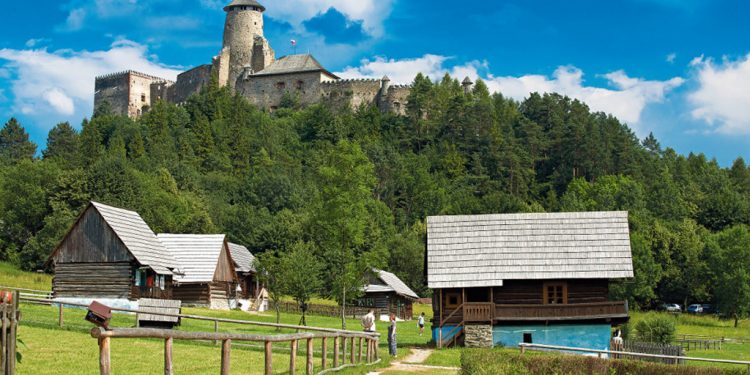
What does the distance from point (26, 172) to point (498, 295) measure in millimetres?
58560

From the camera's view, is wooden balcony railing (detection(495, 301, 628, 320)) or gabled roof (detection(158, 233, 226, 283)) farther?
gabled roof (detection(158, 233, 226, 283))

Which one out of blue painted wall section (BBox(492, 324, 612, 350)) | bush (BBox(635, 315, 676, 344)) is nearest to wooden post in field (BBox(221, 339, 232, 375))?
blue painted wall section (BBox(492, 324, 612, 350))

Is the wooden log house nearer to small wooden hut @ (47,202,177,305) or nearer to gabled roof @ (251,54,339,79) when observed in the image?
Result: small wooden hut @ (47,202,177,305)

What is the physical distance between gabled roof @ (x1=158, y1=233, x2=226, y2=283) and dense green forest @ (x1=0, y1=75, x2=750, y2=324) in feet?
47.6

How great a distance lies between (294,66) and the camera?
130 meters

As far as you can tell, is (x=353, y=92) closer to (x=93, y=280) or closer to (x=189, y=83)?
(x=189, y=83)

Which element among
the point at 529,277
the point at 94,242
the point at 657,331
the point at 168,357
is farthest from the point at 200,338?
the point at 657,331

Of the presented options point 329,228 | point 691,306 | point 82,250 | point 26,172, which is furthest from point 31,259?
point 691,306

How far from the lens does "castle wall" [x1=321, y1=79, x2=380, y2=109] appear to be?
4973 inches

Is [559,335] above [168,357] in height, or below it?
below

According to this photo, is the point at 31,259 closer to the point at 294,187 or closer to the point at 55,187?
the point at 55,187

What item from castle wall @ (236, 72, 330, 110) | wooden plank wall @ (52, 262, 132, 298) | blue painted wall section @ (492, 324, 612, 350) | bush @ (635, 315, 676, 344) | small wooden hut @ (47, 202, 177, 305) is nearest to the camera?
blue painted wall section @ (492, 324, 612, 350)

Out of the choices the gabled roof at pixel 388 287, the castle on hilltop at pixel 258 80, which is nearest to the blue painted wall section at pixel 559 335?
the gabled roof at pixel 388 287

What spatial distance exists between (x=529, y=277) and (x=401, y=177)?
235ft
